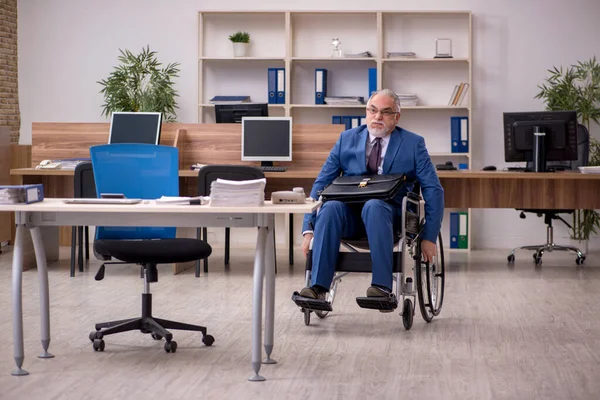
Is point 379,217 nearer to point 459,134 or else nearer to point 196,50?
point 459,134

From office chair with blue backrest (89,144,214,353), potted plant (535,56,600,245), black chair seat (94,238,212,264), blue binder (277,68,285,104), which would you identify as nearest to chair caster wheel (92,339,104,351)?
office chair with blue backrest (89,144,214,353)

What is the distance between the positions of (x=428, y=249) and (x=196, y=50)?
15.7ft

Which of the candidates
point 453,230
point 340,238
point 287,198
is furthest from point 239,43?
point 287,198

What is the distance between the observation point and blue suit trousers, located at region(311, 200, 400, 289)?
13.5 feet

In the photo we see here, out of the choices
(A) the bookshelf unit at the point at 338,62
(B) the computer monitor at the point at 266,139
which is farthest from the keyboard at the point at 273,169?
(A) the bookshelf unit at the point at 338,62

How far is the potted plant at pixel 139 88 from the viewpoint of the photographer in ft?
26.8

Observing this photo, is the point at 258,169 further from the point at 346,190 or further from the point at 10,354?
the point at 10,354

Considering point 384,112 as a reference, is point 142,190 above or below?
below

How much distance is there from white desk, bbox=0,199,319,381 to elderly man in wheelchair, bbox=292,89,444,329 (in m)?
0.53

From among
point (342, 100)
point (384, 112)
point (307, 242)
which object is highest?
point (342, 100)

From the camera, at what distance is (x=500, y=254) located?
791 centimetres

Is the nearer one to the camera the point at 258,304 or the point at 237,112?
the point at 258,304

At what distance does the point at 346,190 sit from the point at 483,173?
94.6 inches

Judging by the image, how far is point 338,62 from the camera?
27.8 feet
